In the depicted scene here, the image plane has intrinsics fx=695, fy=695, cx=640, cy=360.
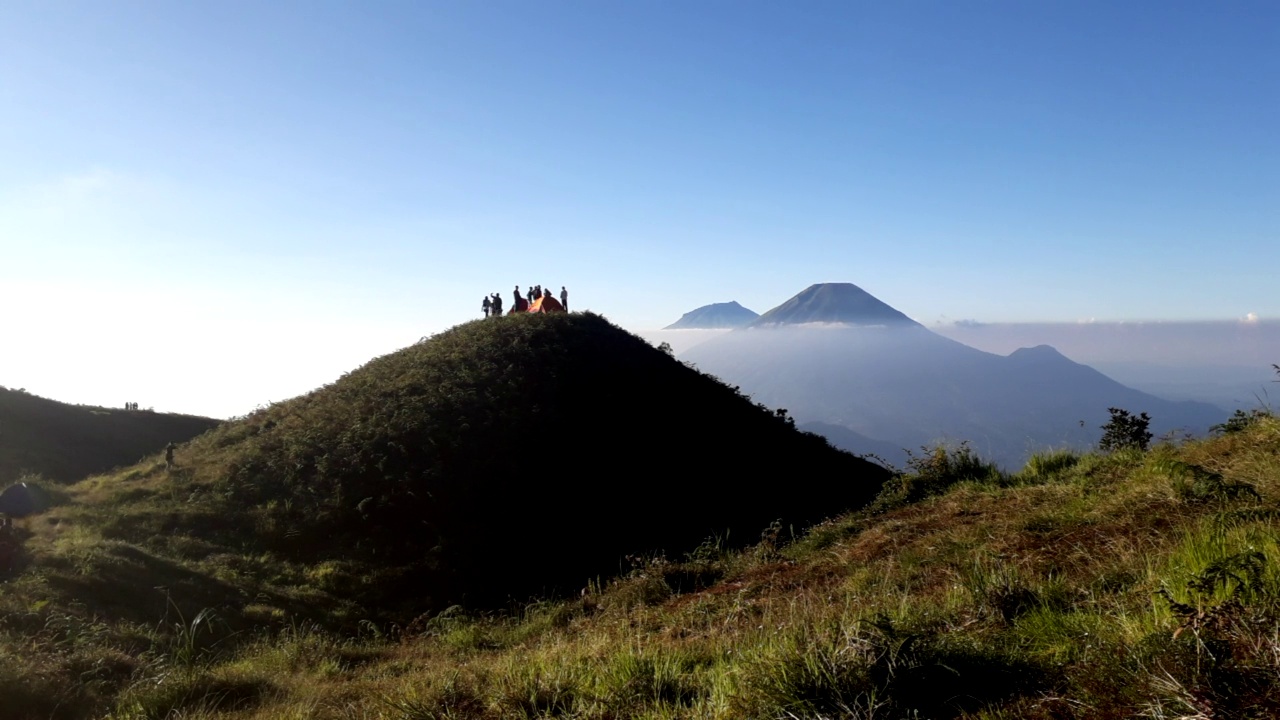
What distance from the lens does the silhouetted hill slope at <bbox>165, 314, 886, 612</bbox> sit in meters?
15.6

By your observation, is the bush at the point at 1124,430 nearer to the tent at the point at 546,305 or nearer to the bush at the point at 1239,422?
the bush at the point at 1239,422

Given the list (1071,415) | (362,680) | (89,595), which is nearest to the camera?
(362,680)

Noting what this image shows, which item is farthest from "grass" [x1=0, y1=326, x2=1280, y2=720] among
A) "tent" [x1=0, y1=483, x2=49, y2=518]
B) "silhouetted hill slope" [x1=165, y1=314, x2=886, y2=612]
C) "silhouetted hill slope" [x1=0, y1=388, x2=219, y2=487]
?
"silhouetted hill slope" [x1=0, y1=388, x2=219, y2=487]

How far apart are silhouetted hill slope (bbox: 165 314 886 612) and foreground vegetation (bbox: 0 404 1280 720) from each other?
423 cm

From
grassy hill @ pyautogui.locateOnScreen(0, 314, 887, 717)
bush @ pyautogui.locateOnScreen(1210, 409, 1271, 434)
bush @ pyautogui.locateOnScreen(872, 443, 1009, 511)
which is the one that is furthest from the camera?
grassy hill @ pyautogui.locateOnScreen(0, 314, 887, 717)

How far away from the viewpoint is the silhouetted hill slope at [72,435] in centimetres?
2391

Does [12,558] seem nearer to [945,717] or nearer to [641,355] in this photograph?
[945,717]

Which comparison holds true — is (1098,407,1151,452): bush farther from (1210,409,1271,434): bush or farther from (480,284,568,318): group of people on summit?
(480,284,568,318): group of people on summit

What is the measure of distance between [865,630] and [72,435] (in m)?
34.2

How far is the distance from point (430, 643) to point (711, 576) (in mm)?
3438

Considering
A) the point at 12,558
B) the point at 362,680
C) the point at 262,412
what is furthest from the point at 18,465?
the point at 362,680

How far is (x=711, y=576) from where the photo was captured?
8.39 metres

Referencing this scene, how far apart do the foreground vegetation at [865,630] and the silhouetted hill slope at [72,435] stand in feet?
53.5

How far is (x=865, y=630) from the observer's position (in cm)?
358
